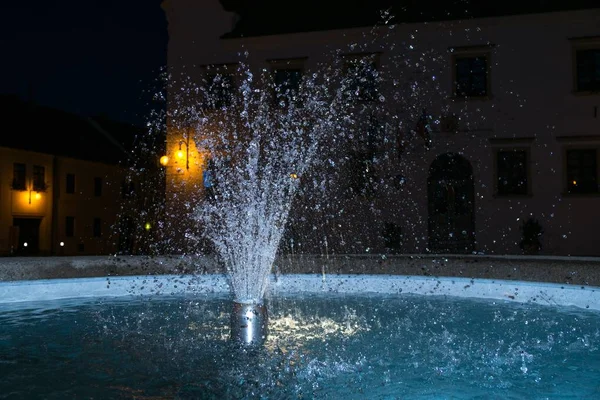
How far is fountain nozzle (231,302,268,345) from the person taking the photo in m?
5.09

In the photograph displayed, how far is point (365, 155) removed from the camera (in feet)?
64.6

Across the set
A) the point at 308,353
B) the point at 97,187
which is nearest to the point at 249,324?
the point at 308,353

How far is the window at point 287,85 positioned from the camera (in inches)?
820

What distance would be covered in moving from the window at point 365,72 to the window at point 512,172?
5.01m

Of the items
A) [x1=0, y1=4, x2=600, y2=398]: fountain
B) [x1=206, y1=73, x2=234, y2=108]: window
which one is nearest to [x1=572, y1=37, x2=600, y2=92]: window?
[x1=0, y1=4, x2=600, y2=398]: fountain

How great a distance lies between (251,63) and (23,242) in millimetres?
18482

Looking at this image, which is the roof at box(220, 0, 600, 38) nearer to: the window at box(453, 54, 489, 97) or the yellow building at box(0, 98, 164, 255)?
the window at box(453, 54, 489, 97)

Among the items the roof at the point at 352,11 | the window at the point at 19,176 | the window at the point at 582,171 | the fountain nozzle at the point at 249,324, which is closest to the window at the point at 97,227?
the window at the point at 19,176

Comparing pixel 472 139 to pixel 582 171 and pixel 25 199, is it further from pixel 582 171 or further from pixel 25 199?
pixel 25 199

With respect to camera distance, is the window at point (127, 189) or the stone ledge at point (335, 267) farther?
the window at point (127, 189)

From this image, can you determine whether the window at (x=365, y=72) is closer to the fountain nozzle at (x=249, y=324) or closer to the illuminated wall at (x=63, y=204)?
the fountain nozzle at (x=249, y=324)

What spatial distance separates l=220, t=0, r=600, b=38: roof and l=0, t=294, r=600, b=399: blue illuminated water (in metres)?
14.6

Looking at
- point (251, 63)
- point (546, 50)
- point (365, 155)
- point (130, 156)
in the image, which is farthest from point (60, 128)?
point (546, 50)

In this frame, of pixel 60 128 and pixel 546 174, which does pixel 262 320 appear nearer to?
pixel 546 174
